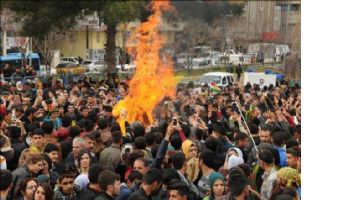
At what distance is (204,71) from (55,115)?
36.6 feet

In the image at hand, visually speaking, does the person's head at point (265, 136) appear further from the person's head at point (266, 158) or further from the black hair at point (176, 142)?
the person's head at point (266, 158)

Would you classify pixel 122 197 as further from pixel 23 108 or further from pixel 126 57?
pixel 126 57

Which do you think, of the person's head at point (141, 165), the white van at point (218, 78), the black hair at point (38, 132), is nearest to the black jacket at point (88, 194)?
the person's head at point (141, 165)

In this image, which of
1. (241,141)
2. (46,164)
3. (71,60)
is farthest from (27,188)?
(71,60)

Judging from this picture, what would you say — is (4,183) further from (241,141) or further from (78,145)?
(241,141)

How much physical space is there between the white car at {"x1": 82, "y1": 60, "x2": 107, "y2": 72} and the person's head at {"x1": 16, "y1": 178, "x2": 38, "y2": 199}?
544 inches

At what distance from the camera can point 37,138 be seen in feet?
21.6

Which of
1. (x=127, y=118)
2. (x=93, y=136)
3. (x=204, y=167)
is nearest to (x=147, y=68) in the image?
(x=127, y=118)

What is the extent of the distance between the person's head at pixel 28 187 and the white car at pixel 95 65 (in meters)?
13.8

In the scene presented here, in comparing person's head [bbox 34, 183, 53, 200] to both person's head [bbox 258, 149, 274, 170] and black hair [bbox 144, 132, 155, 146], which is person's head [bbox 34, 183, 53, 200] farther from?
black hair [bbox 144, 132, 155, 146]

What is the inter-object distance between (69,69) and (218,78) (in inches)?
205

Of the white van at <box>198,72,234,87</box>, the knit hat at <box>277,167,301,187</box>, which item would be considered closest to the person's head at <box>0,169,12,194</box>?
the knit hat at <box>277,167,301,187</box>

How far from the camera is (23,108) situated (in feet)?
32.0

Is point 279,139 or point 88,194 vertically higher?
point 279,139
